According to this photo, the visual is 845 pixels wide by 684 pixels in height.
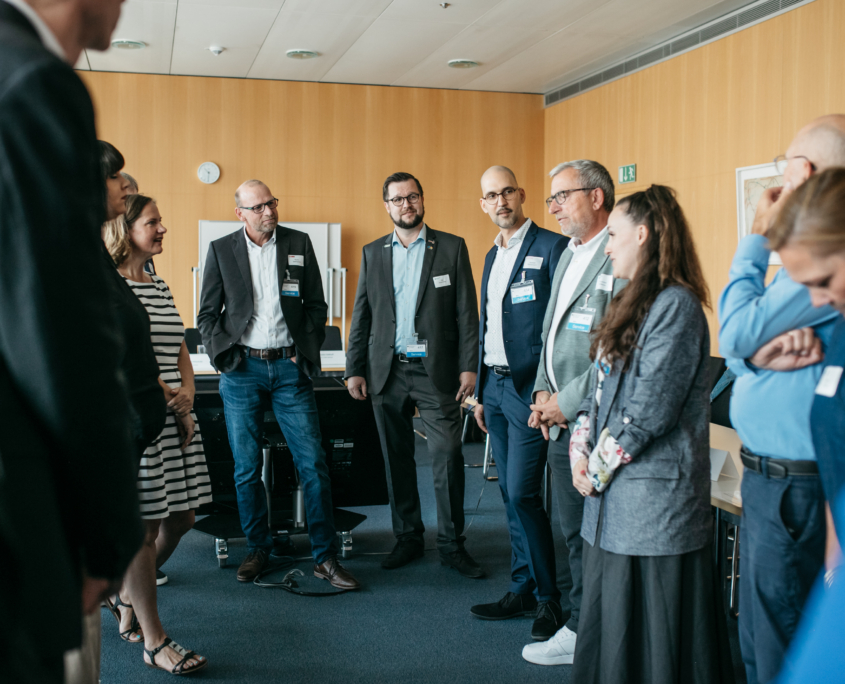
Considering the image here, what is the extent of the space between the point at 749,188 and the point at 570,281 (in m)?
3.39

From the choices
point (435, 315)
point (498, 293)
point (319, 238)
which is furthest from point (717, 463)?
point (319, 238)

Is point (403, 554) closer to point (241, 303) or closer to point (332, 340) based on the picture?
point (241, 303)

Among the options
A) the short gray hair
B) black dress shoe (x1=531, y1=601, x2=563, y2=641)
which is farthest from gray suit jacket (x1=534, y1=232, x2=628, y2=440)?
black dress shoe (x1=531, y1=601, x2=563, y2=641)

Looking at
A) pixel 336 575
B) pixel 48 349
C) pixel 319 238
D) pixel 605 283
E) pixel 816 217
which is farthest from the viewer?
pixel 319 238

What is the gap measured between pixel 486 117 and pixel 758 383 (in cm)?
676

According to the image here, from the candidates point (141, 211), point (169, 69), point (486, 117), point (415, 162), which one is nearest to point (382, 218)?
point (415, 162)

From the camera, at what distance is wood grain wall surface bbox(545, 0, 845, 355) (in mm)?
4785

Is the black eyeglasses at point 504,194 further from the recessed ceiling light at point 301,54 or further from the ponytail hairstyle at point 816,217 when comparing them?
the recessed ceiling light at point 301,54

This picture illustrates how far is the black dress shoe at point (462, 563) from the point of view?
3.53m

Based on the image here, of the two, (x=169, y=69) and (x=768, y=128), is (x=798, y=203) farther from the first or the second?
(x=169, y=69)

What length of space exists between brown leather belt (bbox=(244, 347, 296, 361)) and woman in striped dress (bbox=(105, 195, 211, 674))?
0.76m

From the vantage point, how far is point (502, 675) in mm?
2584

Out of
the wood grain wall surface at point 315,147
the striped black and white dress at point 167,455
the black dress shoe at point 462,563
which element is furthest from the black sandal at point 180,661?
the wood grain wall surface at point 315,147

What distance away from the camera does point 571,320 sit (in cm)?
259
